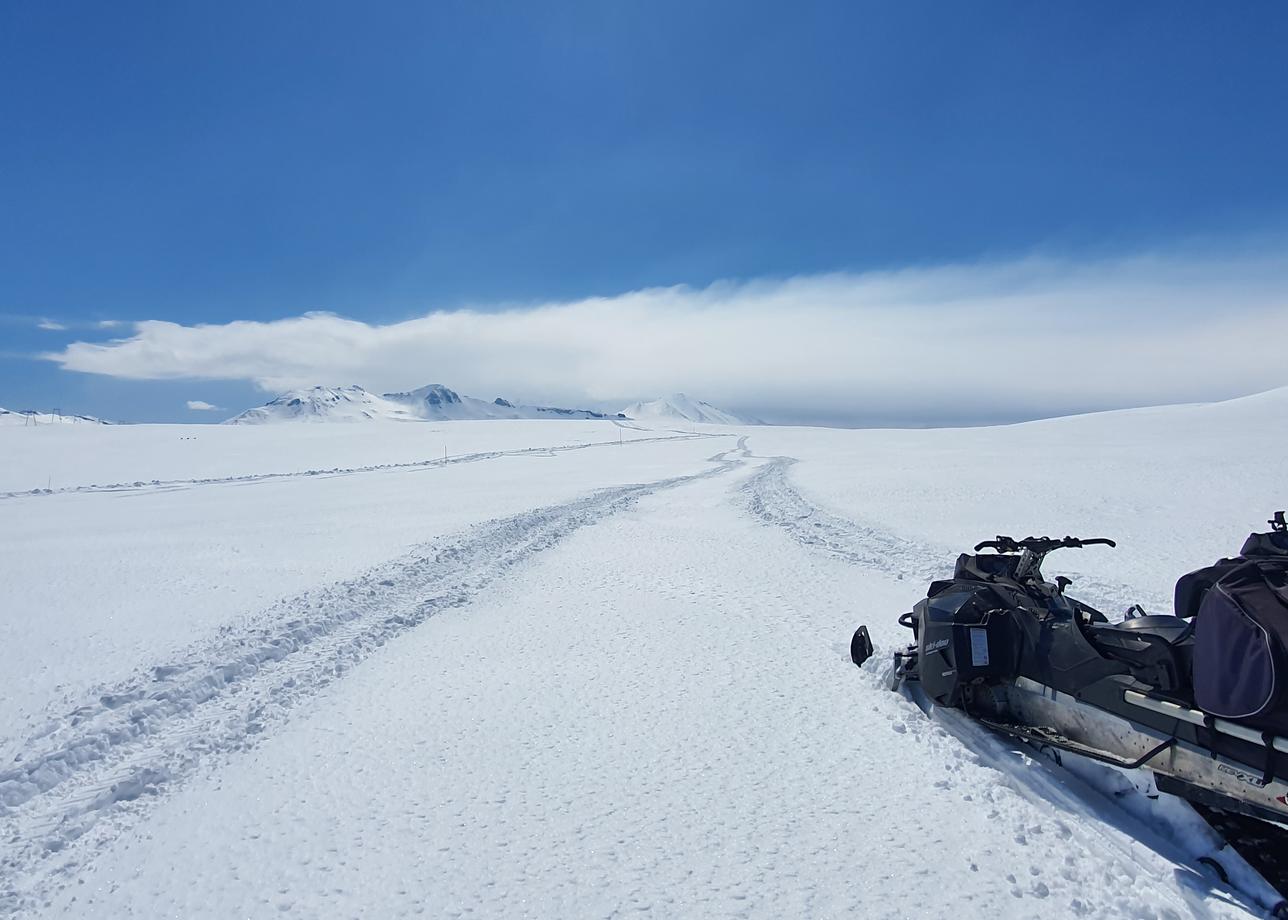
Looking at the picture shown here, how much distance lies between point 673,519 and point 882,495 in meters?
5.75

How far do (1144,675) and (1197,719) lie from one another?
1.15 ft

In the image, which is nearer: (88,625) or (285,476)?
(88,625)

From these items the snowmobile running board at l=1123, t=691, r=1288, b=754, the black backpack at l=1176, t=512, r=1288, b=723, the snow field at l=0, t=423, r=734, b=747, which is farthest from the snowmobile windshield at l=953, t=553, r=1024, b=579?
the snow field at l=0, t=423, r=734, b=747

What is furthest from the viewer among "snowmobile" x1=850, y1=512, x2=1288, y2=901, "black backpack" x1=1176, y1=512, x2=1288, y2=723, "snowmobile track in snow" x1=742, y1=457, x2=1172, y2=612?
"snowmobile track in snow" x1=742, y1=457, x2=1172, y2=612

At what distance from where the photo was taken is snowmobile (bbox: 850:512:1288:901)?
108 inches

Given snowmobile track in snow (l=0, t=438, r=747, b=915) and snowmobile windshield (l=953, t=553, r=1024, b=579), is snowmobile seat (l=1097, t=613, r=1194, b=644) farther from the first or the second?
snowmobile track in snow (l=0, t=438, r=747, b=915)

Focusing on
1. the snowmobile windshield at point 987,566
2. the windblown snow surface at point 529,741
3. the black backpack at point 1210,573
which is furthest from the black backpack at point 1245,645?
the snowmobile windshield at point 987,566

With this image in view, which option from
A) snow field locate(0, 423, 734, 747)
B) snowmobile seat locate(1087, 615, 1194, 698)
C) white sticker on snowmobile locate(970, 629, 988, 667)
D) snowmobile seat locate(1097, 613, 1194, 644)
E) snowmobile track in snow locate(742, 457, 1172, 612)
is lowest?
snowmobile track in snow locate(742, 457, 1172, 612)

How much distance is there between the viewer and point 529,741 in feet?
14.2

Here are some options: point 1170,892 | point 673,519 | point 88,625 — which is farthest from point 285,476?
point 1170,892

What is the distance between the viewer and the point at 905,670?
497cm

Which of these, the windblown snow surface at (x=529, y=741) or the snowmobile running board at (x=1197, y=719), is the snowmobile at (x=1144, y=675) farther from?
the windblown snow surface at (x=529, y=741)

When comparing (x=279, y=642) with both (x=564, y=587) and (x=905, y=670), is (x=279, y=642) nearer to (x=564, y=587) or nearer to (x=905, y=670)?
(x=564, y=587)

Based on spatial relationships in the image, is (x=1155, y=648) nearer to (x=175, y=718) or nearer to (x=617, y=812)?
(x=617, y=812)
